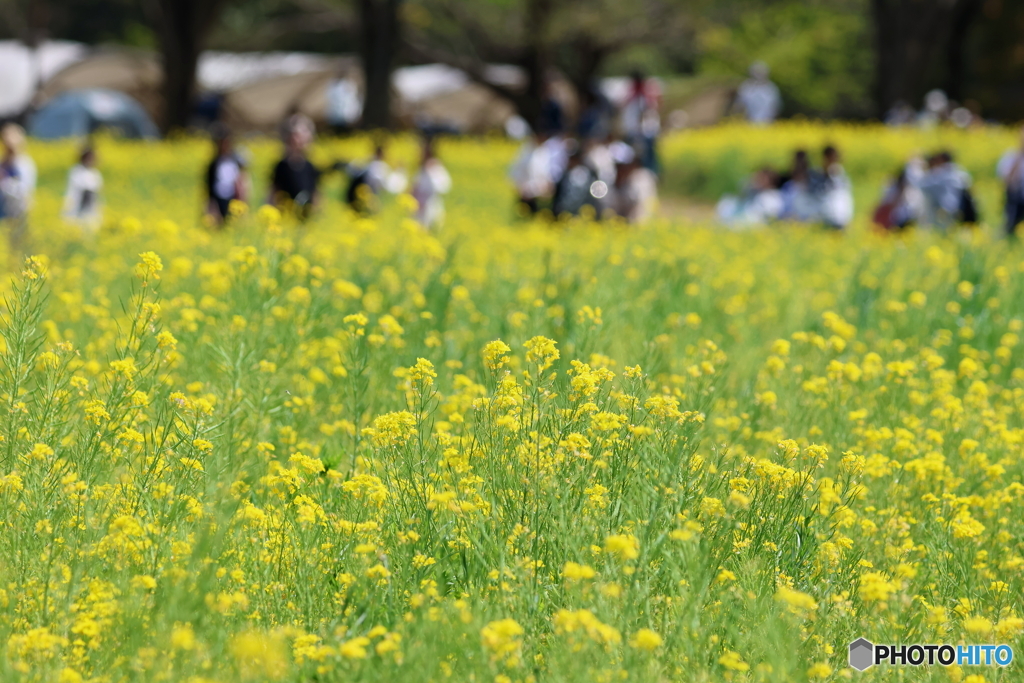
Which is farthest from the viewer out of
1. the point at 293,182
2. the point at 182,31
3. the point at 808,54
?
the point at 808,54

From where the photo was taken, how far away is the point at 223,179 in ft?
39.7

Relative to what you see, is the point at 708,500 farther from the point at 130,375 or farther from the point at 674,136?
the point at 674,136

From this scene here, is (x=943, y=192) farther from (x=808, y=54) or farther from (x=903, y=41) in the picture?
(x=808, y=54)

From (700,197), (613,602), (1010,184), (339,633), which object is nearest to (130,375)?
(339,633)

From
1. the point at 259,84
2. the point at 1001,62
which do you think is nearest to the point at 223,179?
the point at 1001,62

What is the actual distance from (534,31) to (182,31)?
7.66 meters

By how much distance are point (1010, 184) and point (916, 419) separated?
7829mm

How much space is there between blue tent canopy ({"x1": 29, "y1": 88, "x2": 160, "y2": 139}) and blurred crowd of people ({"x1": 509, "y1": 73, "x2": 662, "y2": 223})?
1503 cm

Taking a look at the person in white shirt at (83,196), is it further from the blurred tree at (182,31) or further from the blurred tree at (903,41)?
the blurred tree at (903,41)

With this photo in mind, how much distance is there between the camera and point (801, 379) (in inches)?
225

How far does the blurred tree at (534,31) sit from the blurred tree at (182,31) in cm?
500

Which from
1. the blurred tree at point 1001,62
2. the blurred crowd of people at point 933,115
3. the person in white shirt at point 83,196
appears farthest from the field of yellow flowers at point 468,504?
the blurred tree at point 1001,62
